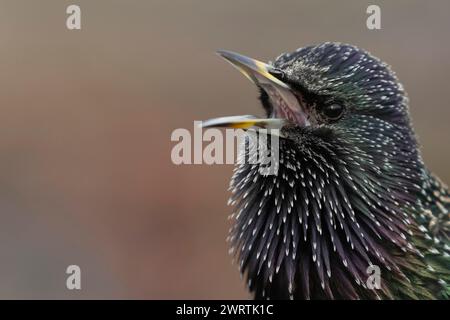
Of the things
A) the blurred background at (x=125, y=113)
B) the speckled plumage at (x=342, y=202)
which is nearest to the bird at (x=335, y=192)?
the speckled plumage at (x=342, y=202)

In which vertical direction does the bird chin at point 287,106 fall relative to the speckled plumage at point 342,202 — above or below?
above

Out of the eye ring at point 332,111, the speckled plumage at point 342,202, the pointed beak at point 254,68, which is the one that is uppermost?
the pointed beak at point 254,68

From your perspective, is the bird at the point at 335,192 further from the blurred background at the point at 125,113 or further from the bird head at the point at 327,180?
the blurred background at the point at 125,113

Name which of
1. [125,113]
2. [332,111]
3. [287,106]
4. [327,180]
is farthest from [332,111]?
[125,113]

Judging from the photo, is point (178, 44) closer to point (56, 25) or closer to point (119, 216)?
point (56, 25)

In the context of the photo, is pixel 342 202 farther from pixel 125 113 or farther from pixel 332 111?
pixel 125 113

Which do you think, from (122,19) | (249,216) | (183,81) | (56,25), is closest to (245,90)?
(183,81)

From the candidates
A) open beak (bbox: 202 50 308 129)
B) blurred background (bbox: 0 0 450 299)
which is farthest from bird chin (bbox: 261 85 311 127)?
blurred background (bbox: 0 0 450 299)

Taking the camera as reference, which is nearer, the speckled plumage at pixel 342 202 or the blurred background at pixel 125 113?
the speckled plumage at pixel 342 202
